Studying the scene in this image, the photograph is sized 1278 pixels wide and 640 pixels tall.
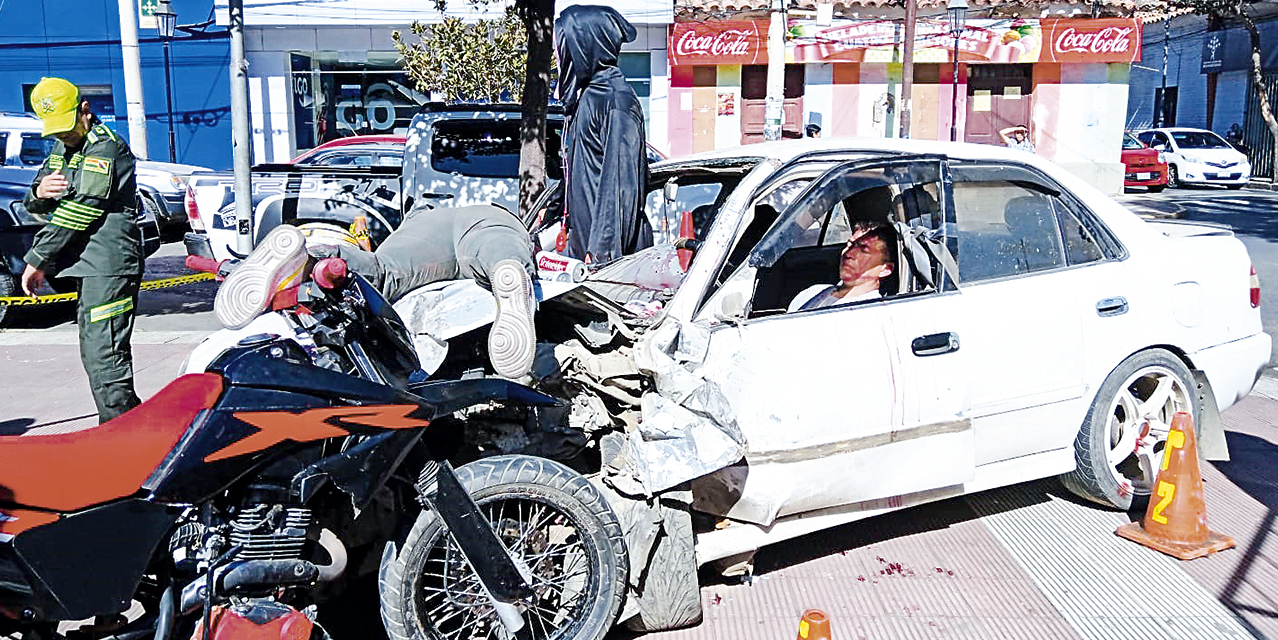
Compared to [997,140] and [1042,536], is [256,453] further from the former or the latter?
[997,140]

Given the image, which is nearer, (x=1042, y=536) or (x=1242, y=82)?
(x=1042, y=536)

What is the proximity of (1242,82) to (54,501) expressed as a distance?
35849mm

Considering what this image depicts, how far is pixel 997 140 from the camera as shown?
24.1m

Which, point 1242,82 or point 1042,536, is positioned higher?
point 1242,82

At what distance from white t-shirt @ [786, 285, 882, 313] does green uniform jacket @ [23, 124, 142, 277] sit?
3.66m

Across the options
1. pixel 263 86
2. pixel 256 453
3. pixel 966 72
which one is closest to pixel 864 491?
pixel 256 453

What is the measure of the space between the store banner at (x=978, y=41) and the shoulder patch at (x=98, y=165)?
63.7ft

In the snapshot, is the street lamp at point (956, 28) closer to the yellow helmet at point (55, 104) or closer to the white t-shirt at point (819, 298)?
the white t-shirt at point (819, 298)

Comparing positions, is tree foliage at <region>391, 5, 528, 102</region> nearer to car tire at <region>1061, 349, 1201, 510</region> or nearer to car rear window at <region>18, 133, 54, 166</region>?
car rear window at <region>18, 133, 54, 166</region>

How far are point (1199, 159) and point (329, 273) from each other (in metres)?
27.4

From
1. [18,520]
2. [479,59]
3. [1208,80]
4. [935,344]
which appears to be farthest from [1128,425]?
[1208,80]

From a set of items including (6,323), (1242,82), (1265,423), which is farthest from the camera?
(1242,82)

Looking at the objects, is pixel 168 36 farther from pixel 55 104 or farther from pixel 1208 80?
pixel 1208 80

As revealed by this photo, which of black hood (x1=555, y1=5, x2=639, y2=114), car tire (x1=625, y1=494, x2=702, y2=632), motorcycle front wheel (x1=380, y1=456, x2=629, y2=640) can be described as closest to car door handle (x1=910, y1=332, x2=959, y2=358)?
car tire (x1=625, y1=494, x2=702, y2=632)
